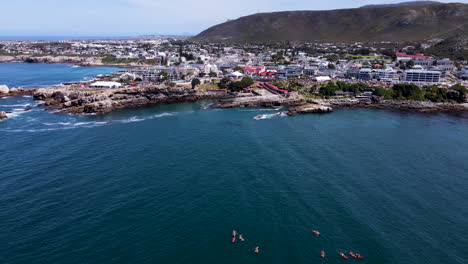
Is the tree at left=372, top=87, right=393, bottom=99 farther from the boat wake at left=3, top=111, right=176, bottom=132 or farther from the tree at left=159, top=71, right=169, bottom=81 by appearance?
the tree at left=159, top=71, right=169, bottom=81

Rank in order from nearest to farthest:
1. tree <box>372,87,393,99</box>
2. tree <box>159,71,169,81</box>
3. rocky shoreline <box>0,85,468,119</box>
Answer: rocky shoreline <box>0,85,468,119</box> → tree <box>372,87,393,99</box> → tree <box>159,71,169,81</box>

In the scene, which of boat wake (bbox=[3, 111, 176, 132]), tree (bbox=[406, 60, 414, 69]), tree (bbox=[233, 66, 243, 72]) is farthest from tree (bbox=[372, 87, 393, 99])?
boat wake (bbox=[3, 111, 176, 132])

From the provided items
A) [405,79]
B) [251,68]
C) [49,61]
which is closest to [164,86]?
[251,68]

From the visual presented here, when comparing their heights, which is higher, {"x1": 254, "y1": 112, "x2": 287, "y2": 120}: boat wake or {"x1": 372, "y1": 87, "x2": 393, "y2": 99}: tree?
{"x1": 372, "y1": 87, "x2": 393, "y2": 99}: tree

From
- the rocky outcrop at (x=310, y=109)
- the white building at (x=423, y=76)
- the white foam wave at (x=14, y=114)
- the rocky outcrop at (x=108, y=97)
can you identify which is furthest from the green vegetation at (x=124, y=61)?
the white building at (x=423, y=76)

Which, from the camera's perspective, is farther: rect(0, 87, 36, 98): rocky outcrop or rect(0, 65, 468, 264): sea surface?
rect(0, 87, 36, 98): rocky outcrop

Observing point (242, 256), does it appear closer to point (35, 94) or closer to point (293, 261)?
point (293, 261)

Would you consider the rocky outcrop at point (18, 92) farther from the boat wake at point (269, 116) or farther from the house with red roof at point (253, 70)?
the house with red roof at point (253, 70)
